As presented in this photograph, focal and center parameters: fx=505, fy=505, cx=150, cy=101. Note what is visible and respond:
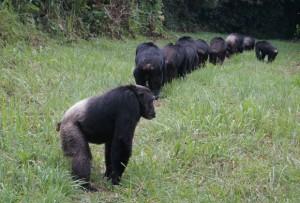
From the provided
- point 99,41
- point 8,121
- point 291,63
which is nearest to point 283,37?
point 291,63

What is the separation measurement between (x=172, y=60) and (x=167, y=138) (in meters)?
3.65

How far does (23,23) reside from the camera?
1227 centimetres

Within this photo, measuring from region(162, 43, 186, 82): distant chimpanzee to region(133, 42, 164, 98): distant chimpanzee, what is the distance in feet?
2.84

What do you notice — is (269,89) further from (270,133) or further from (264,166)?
(264,166)

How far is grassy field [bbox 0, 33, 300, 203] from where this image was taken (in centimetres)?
504

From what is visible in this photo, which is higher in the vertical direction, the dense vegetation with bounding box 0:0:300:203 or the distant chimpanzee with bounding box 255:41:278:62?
the dense vegetation with bounding box 0:0:300:203

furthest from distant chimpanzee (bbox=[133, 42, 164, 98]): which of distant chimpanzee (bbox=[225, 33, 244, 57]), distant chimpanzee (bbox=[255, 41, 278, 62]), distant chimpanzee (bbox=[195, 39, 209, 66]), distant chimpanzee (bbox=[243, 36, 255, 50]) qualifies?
distant chimpanzee (bbox=[243, 36, 255, 50])

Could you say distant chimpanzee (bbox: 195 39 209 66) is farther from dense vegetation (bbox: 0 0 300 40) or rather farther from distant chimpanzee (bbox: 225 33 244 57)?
distant chimpanzee (bbox: 225 33 244 57)

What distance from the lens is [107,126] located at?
17.3ft

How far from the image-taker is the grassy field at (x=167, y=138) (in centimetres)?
504

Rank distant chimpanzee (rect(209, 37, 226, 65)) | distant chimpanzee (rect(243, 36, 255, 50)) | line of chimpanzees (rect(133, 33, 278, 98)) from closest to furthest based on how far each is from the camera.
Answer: line of chimpanzees (rect(133, 33, 278, 98)) → distant chimpanzee (rect(209, 37, 226, 65)) → distant chimpanzee (rect(243, 36, 255, 50))

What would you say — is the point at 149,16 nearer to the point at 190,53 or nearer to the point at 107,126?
the point at 190,53

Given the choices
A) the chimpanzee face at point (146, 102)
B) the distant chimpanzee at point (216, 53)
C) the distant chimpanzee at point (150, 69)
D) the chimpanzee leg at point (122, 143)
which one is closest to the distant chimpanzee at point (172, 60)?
the distant chimpanzee at point (150, 69)

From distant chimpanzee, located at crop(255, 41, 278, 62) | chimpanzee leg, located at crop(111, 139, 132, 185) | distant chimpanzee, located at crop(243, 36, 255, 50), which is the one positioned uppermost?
chimpanzee leg, located at crop(111, 139, 132, 185)
